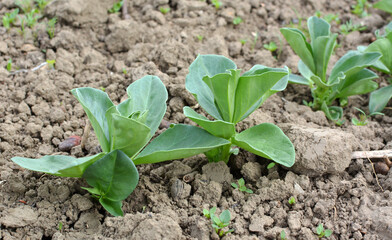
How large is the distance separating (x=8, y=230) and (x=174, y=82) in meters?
1.47

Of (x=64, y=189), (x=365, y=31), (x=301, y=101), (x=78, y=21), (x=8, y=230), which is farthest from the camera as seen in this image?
(x=365, y=31)

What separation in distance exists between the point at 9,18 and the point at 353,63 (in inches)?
107

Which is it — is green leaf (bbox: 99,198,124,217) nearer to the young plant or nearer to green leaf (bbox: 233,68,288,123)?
green leaf (bbox: 233,68,288,123)

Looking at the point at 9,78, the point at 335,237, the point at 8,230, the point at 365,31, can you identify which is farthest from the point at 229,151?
the point at 365,31

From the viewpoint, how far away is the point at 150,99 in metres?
2.50

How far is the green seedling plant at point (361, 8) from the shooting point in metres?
4.13

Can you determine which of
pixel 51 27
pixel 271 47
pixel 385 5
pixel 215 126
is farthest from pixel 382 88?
pixel 51 27

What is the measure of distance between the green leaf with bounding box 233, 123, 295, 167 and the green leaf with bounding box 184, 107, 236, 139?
0.07 meters

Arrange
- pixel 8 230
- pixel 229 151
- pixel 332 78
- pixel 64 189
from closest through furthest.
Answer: pixel 8 230 < pixel 64 189 < pixel 229 151 < pixel 332 78

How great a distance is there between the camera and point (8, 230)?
7.04 feet

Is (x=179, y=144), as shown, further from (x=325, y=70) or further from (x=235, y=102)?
(x=325, y=70)

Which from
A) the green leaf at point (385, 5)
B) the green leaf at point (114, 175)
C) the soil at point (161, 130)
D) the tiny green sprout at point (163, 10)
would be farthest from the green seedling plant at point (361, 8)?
the green leaf at point (114, 175)

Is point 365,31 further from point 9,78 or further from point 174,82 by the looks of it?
point 9,78

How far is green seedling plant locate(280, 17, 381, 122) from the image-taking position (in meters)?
2.94
